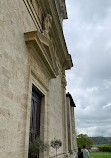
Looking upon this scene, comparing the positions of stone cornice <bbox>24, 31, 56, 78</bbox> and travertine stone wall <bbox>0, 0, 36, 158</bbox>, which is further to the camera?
stone cornice <bbox>24, 31, 56, 78</bbox>

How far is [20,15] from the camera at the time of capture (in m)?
4.58

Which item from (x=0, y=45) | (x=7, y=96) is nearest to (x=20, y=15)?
(x=0, y=45)

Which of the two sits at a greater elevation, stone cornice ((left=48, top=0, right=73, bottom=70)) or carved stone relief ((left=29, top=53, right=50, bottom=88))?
stone cornice ((left=48, top=0, right=73, bottom=70))

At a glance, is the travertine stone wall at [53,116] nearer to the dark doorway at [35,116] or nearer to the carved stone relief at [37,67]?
the dark doorway at [35,116]

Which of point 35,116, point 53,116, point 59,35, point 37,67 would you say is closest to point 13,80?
point 37,67

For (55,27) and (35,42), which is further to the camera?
(55,27)

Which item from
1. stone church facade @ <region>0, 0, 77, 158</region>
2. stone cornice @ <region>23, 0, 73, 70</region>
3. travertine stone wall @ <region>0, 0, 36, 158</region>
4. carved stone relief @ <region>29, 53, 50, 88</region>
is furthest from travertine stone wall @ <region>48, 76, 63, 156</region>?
travertine stone wall @ <region>0, 0, 36, 158</region>

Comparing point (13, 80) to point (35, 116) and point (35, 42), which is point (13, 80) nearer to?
point (35, 42)

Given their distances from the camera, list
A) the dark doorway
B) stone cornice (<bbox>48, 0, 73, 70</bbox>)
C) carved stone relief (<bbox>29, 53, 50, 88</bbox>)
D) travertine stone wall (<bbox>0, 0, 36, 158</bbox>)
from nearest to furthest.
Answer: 1. travertine stone wall (<bbox>0, 0, 36, 158</bbox>)
2. carved stone relief (<bbox>29, 53, 50, 88</bbox>)
3. the dark doorway
4. stone cornice (<bbox>48, 0, 73, 70</bbox>)

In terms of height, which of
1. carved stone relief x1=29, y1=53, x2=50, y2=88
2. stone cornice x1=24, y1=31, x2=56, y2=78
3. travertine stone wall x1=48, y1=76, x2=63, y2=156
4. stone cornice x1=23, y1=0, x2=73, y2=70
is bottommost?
travertine stone wall x1=48, y1=76, x2=63, y2=156

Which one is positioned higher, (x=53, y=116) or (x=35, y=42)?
(x=35, y=42)

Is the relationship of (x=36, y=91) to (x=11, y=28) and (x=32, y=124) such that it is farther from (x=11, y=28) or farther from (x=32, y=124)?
(x=11, y=28)

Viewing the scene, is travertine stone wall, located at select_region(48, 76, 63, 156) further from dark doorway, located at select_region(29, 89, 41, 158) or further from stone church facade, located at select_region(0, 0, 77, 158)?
dark doorway, located at select_region(29, 89, 41, 158)

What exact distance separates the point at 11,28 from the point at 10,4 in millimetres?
702
